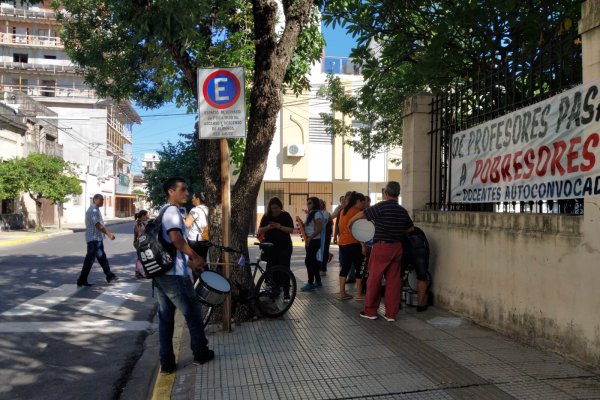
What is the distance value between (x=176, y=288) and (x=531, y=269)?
349 cm

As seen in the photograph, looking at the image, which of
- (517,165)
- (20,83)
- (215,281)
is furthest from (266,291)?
(20,83)

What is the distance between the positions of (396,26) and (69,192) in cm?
2588

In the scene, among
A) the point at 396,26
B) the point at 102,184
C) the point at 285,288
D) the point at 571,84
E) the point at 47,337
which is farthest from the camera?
the point at 102,184

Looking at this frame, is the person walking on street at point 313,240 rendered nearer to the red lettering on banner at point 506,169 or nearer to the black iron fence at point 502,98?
the black iron fence at point 502,98

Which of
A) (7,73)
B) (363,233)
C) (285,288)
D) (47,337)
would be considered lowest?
(47,337)

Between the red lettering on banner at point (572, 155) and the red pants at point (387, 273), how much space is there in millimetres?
2215

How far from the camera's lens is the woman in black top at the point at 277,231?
316 inches

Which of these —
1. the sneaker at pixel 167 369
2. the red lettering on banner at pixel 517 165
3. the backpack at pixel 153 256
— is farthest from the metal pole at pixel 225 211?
the red lettering on banner at pixel 517 165

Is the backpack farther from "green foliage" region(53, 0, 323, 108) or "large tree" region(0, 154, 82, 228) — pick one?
"large tree" region(0, 154, 82, 228)

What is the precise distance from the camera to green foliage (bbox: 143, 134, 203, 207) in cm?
2722

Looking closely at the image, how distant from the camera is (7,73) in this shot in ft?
190

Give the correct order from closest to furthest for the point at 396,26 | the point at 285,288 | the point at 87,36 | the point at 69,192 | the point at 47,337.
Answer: the point at 47,337, the point at 285,288, the point at 396,26, the point at 87,36, the point at 69,192

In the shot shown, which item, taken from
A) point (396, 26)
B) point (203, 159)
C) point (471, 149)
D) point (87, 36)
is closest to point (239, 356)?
point (203, 159)

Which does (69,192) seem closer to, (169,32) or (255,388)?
(169,32)
